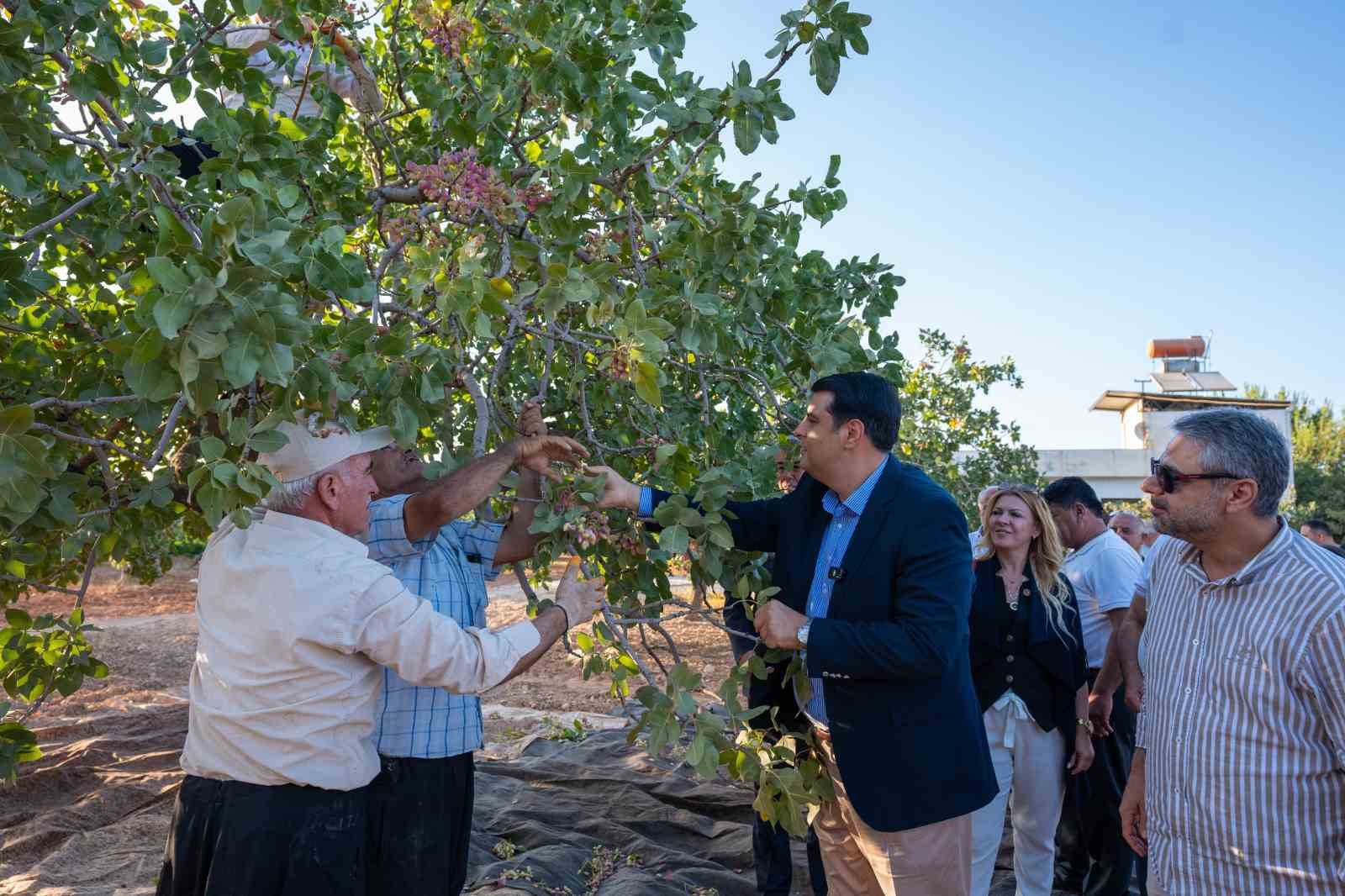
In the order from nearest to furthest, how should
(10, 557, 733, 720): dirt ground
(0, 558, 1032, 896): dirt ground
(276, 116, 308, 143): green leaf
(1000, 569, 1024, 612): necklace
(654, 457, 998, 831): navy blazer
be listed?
(654, 457, 998, 831): navy blazer → (276, 116, 308, 143): green leaf → (1000, 569, 1024, 612): necklace → (0, 558, 1032, 896): dirt ground → (10, 557, 733, 720): dirt ground

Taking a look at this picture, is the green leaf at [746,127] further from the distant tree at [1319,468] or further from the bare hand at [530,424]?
the distant tree at [1319,468]

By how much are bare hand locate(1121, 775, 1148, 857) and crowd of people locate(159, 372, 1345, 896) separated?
2 cm

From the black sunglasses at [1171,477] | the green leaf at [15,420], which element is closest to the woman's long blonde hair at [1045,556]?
the black sunglasses at [1171,477]

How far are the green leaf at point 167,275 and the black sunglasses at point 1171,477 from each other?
211 centimetres

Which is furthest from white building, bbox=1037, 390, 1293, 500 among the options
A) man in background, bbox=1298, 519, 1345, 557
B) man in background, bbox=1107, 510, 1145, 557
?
man in background, bbox=1107, 510, 1145, 557

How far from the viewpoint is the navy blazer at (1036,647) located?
13.8ft

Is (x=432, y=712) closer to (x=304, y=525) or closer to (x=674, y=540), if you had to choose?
(x=304, y=525)

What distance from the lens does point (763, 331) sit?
3215 millimetres

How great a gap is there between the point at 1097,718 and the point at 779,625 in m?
2.58

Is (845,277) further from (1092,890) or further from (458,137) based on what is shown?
(1092,890)

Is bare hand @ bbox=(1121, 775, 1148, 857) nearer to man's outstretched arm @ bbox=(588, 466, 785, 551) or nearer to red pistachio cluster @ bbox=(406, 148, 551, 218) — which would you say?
man's outstretched arm @ bbox=(588, 466, 785, 551)

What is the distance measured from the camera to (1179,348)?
31.7 m

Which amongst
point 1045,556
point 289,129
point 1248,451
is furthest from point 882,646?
point 289,129

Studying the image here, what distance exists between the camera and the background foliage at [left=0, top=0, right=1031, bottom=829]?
2.05 metres
